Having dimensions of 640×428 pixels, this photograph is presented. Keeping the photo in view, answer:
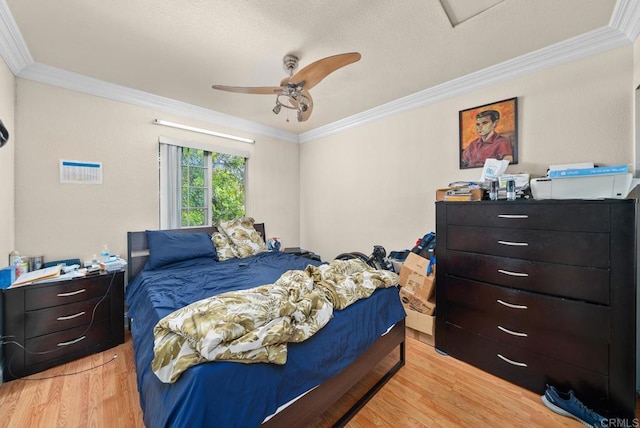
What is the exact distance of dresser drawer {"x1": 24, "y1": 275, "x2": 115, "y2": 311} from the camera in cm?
197

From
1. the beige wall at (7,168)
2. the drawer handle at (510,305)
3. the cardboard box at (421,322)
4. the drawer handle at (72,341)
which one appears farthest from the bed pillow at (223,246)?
the drawer handle at (510,305)

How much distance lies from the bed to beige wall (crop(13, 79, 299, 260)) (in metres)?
0.69

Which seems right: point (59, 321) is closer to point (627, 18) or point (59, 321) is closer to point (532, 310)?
point (532, 310)

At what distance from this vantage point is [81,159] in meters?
2.52

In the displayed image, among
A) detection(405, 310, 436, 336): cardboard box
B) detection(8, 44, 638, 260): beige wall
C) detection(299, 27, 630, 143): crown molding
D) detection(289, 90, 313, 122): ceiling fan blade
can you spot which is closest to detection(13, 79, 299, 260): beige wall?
detection(8, 44, 638, 260): beige wall

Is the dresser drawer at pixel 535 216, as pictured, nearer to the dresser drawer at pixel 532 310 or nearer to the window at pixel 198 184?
the dresser drawer at pixel 532 310

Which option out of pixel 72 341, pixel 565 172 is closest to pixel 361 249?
pixel 565 172

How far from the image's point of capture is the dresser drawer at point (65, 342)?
6.49 feet

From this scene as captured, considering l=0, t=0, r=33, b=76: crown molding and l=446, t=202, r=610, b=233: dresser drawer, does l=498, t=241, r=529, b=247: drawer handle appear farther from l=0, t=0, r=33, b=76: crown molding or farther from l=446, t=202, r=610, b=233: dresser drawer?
l=0, t=0, r=33, b=76: crown molding

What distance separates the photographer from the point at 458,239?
84.7 inches

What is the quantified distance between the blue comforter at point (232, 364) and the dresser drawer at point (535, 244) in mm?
761

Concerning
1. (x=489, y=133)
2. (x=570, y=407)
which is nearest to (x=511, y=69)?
(x=489, y=133)

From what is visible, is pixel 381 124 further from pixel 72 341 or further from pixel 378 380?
pixel 72 341

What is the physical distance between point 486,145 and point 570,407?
2.06m
